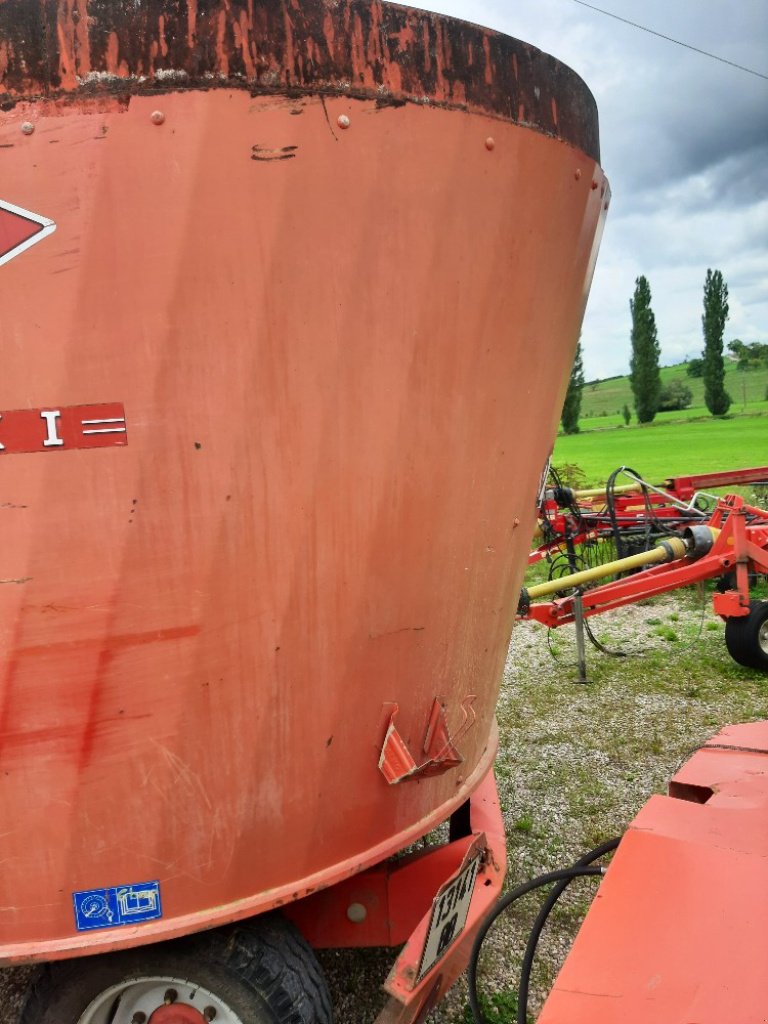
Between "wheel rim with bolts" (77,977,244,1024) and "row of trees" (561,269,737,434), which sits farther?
"row of trees" (561,269,737,434)

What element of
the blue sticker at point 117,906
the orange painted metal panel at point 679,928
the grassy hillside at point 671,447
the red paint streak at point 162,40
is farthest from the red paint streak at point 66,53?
the grassy hillside at point 671,447

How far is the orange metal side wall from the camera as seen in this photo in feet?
5.28

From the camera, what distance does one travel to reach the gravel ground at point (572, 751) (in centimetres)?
298

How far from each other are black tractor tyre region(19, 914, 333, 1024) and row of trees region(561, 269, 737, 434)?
4131 cm

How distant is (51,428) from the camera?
64.0 inches

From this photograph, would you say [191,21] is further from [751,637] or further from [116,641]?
[751,637]

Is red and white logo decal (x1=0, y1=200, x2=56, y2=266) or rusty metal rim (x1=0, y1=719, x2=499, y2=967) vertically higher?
red and white logo decal (x1=0, y1=200, x2=56, y2=266)

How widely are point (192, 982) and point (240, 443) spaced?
1320 mm

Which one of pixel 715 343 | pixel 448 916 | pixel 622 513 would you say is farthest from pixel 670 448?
pixel 448 916

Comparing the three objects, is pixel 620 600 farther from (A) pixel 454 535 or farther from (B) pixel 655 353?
(B) pixel 655 353

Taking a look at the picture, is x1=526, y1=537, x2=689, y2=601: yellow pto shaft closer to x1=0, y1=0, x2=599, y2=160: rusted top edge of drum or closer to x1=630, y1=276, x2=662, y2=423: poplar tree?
x1=0, y1=0, x2=599, y2=160: rusted top edge of drum

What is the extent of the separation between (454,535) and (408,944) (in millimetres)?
1067

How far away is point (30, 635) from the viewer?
1.68 metres

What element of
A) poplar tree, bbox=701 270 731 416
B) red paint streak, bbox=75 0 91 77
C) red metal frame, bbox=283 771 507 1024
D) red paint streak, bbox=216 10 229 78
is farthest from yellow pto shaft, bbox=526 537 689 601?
poplar tree, bbox=701 270 731 416
